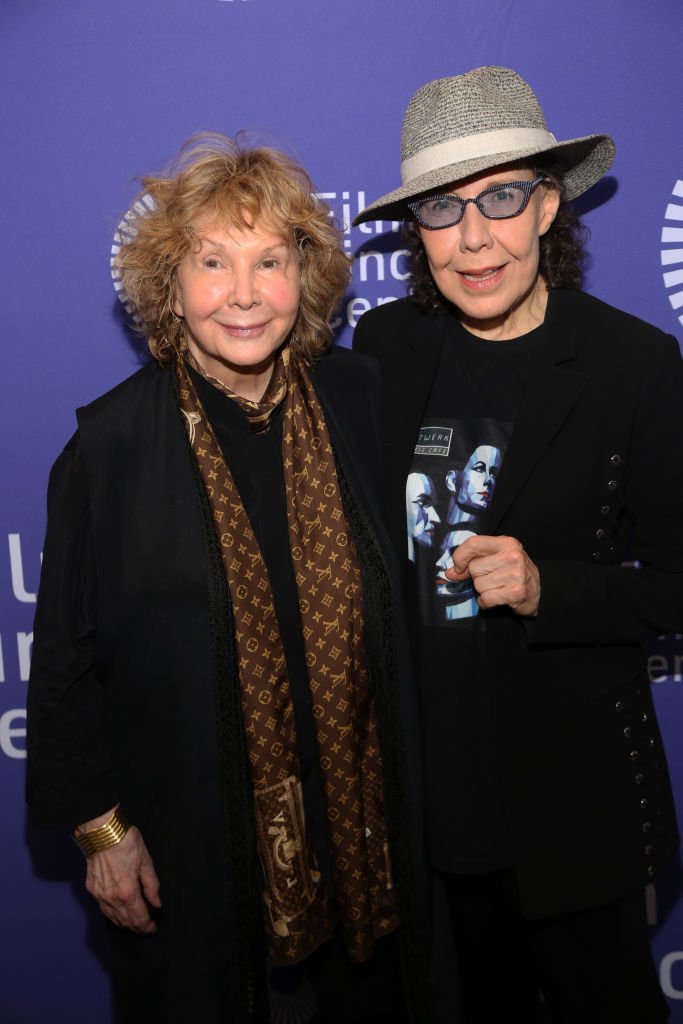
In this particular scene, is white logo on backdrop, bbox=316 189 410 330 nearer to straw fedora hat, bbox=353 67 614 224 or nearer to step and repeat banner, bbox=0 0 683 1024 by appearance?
step and repeat banner, bbox=0 0 683 1024

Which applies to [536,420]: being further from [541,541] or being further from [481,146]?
[481,146]

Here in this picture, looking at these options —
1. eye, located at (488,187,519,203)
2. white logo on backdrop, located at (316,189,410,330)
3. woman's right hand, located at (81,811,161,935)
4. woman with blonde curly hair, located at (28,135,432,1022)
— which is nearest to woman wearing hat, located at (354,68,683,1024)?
eye, located at (488,187,519,203)

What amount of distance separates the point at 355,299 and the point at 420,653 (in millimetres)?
860

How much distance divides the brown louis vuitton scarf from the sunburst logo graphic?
2.94 ft

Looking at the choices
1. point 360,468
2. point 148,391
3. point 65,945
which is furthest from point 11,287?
point 65,945

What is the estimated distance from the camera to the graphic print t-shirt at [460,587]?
166 cm

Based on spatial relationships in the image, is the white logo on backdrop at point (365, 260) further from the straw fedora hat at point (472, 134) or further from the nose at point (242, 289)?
the nose at point (242, 289)

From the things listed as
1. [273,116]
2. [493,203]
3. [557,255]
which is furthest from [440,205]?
[273,116]

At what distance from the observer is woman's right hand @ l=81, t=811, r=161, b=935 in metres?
1.64

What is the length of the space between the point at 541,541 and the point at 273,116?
1.09 m

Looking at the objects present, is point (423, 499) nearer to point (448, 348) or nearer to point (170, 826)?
point (448, 348)

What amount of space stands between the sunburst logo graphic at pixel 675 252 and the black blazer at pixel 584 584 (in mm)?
434

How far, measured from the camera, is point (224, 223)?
61.9 inches

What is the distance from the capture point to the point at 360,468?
1728mm
